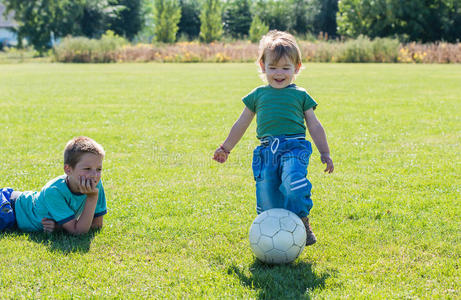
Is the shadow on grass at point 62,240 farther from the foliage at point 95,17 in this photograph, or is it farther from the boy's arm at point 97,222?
the foliage at point 95,17

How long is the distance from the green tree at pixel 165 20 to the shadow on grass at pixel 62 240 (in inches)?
1608

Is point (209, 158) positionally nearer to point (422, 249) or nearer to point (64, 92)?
point (422, 249)

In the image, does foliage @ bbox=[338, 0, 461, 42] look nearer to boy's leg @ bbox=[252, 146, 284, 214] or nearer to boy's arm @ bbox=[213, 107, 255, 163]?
boy's arm @ bbox=[213, 107, 255, 163]

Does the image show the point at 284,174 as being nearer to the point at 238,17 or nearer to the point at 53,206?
the point at 53,206

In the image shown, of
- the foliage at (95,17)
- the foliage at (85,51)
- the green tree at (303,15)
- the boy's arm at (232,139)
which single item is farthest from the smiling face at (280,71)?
the green tree at (303,15)

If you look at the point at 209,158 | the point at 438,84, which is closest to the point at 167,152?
the point at 209,158

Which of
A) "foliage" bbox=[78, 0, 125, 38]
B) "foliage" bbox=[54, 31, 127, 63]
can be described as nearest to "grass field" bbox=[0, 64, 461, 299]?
"foliage" bbox=[54, 31, 127, 63]

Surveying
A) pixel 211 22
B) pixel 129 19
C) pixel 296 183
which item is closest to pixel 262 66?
pixel 296 183

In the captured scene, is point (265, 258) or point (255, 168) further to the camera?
point (255, 168)

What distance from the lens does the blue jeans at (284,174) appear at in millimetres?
3814

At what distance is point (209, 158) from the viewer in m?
7.11

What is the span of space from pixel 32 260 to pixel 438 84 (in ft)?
54.0

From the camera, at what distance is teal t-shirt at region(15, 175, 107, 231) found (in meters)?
4.12

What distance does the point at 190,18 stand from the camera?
184 ft
